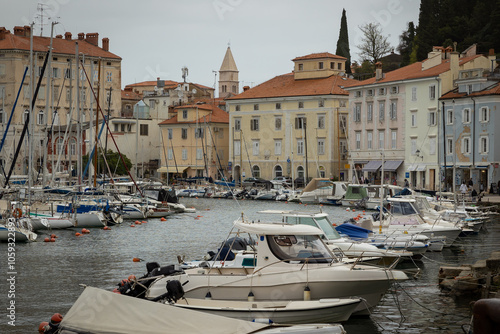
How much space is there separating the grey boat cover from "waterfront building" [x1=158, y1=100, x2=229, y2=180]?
9388 centimetres

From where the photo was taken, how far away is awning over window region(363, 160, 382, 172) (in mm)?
88062

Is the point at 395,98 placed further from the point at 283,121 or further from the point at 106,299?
the point at 106,299

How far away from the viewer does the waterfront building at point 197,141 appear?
368 feet

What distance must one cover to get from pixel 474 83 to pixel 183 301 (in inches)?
2447

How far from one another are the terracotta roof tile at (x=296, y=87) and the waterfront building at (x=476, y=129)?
22081mm

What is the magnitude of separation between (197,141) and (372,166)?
104 ft

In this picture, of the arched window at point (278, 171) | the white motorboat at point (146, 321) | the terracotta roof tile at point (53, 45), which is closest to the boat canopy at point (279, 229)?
the white motorboat at point (146, 321)

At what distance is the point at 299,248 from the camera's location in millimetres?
21500

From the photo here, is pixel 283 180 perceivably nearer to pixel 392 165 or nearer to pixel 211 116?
pixel 392 165

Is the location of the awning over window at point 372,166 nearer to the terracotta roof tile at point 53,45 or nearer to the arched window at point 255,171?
the arched window at point 255,171

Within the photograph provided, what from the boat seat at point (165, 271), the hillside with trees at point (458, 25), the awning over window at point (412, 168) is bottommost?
the boat seat at point (165, 271)

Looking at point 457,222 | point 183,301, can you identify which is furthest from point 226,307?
point 457,222

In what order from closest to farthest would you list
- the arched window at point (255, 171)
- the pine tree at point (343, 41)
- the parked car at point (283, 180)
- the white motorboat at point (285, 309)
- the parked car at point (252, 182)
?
1. the white motorboat at point (285, 309)
2. the parked car at point (283, 180)
3. the parked car at point (252, 182)
4. the arched window at point (255, 171)
5. the pine tree at point (343, 41)

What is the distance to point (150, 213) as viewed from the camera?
5938 cm
